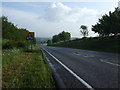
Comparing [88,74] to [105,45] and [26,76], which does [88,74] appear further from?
[105,45]

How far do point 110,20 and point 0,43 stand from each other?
2455 centimetres

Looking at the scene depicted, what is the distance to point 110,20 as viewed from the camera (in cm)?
3472

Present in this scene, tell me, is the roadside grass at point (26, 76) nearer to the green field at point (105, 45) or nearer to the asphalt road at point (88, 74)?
the asphalt road at point (88, 74)

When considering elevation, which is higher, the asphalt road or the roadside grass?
the roadside grass

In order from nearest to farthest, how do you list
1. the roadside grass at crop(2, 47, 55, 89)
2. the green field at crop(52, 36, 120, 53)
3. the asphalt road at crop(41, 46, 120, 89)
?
the roadside grass at crop(2, 47, 55, 89)
the asphalt road at crop(41, 46, 120, 89)
the green field at crop(52, 36, 120, 53)

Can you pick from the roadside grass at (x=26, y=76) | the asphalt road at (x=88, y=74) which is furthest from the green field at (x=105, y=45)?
the roadside grass at (x=26, y=76)

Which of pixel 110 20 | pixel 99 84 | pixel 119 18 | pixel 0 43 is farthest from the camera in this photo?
pixel 110 20

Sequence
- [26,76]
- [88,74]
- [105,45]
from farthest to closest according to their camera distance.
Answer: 1. [105,45]
2. [88,74]
3. [26,76]

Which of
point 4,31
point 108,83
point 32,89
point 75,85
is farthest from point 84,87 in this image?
point 4,31

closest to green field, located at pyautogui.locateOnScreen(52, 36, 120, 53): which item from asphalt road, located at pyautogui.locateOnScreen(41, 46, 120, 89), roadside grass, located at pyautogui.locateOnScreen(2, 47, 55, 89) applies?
asphalt road, located at pyautogui.locateOnScreen(41, 46, 120, 89)

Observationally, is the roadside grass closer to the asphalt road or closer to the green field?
the asphalt road

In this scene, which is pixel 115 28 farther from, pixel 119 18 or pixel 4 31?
pixel 4 31

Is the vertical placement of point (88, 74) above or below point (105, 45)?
below

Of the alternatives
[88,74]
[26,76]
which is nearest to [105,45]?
[88,74]
